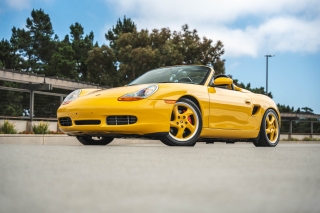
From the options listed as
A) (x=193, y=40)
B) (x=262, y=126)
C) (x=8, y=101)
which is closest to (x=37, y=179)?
(x=262, y=126)

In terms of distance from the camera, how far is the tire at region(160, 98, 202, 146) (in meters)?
7.28

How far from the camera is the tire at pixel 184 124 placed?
728 centimetres

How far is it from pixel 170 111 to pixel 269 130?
10.2 feet

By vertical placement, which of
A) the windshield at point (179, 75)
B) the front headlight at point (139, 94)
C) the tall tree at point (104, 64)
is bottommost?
the front headlight at point (139, 94)

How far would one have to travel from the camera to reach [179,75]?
8.82 m

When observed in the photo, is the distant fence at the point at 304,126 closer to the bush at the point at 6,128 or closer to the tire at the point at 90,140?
the bush at the point at 6,128

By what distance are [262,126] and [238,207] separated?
7.19 meters

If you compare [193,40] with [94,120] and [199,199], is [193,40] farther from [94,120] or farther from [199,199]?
[199,199]

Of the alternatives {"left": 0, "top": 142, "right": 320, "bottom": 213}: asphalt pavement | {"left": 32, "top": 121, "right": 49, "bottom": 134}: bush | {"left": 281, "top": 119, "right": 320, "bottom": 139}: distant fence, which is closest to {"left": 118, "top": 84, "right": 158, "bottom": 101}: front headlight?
{"left": 0, "top": 142, "right": 320, "bottom": 213}: asphalt pavement

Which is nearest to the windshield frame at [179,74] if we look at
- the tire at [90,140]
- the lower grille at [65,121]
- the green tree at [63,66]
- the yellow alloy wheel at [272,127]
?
the tire at [90,140]

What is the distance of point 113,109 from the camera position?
7152 mm

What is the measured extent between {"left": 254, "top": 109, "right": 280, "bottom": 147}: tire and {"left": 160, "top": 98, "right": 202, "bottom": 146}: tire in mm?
2155

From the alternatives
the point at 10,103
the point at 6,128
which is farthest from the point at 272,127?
the point at 10,103

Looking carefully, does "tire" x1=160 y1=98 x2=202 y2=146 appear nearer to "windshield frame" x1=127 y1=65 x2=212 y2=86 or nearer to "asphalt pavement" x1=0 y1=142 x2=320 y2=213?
"windshield frame" x1=127 y1=65 x2=212 y2=86
